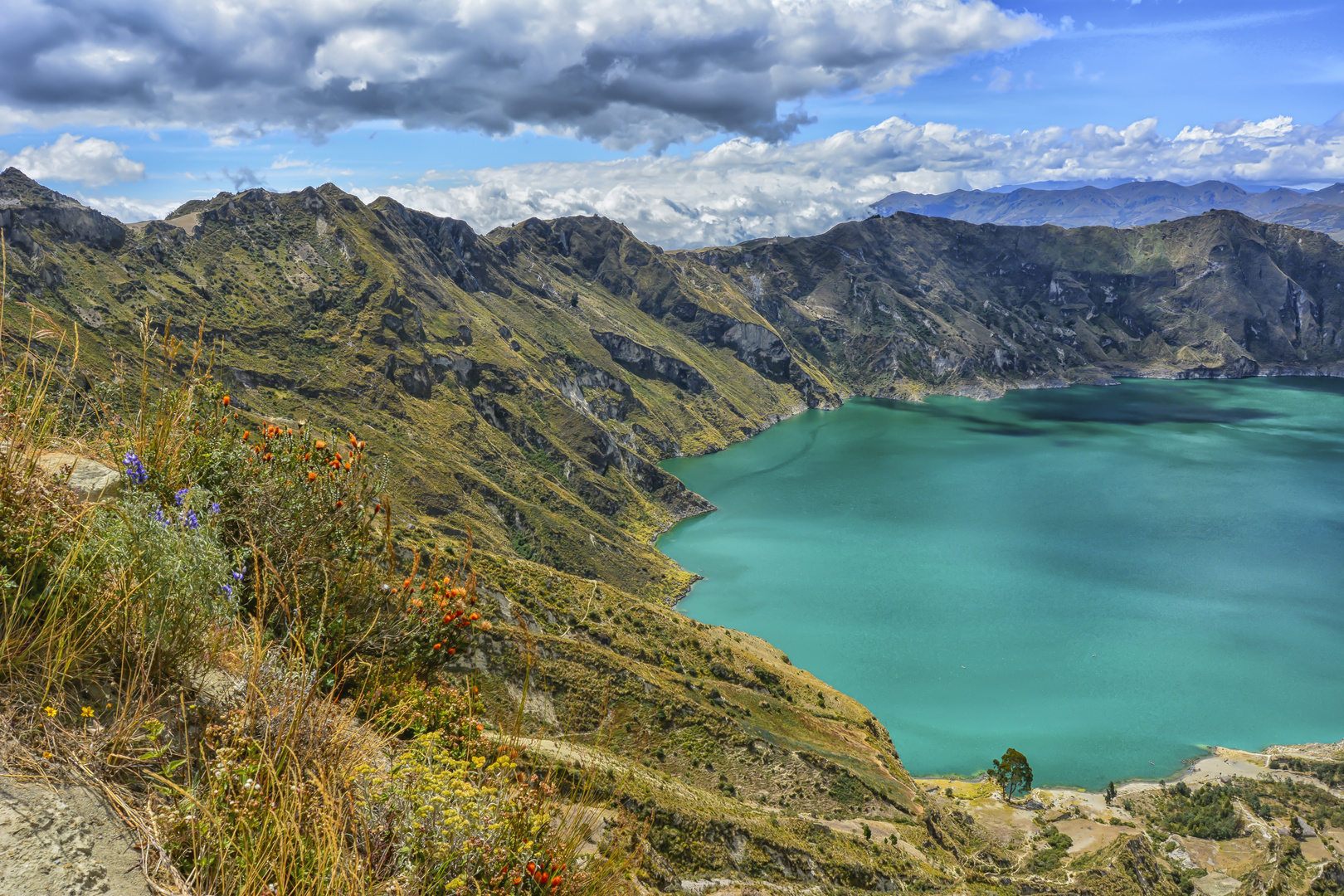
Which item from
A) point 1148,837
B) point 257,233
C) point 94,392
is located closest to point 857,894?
point 94,392

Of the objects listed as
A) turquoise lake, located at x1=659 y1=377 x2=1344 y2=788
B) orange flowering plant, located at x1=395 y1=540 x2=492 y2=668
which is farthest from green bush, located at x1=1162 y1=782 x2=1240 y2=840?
orange flowering plant, located at x1=395 y1=540 x2=492 y2=668

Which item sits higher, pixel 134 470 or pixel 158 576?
pixel 134 470

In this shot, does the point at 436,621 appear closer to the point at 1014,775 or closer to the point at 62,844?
the point at 62,844

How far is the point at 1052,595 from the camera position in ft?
282

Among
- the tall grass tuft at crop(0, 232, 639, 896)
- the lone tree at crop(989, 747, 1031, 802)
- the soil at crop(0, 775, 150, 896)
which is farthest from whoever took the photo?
the lone tree at crop(989, 747, 1031, 802)

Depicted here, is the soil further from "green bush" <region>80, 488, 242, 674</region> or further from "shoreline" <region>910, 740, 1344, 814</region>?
"shoreline" <region>910, 740, 1344, 814</region>

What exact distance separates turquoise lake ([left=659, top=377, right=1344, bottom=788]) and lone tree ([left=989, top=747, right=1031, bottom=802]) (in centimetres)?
406

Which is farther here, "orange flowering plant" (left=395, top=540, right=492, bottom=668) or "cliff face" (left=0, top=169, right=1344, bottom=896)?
"cliff face" (left=0, top=169, right=1344, bottom=896)

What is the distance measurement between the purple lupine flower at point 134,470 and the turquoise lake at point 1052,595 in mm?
63154

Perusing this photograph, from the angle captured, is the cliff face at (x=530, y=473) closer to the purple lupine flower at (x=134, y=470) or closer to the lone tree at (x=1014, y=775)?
the purple lupine flower at (x=134, y=470)

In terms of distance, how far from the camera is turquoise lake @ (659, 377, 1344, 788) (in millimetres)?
63625

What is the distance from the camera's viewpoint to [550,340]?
7771 inches

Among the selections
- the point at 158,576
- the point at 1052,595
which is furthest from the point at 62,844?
the point at 1052,595

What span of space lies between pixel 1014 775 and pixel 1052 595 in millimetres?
39489
